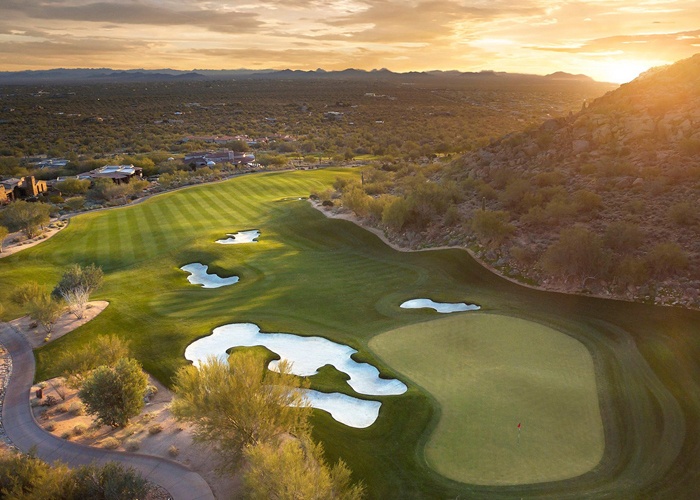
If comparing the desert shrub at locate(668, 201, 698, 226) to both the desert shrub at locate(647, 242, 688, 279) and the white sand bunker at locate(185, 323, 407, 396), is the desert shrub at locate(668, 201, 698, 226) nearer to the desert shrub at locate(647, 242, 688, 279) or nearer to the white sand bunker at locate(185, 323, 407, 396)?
the desert shrub at locate(647, 242, 688, 279)

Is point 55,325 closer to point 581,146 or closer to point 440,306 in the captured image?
point 440,306

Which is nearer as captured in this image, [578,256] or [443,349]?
[443,349]

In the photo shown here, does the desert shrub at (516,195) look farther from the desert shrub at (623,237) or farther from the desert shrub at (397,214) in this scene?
the desert shrub at (623,237)

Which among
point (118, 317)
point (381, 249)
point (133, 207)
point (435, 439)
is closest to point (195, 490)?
point (435, 439)

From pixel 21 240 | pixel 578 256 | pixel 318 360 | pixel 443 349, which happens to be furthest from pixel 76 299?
pixel 578 256

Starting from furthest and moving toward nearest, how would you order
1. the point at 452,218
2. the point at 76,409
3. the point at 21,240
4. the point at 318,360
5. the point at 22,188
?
1. the point at 22,188
2. the point at 21,240
3. the point at 452,218
4. the point at 318,360
5. the point at 76,409

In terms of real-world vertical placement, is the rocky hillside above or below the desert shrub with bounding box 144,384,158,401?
above

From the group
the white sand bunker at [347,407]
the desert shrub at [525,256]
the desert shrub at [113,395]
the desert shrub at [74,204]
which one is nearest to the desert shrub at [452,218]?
the desert shrub at [525,256]

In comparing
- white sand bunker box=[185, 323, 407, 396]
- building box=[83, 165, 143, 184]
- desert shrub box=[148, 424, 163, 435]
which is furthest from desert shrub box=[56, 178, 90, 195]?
desert shrub box=[148, 424, 163, 435]
